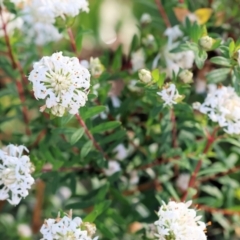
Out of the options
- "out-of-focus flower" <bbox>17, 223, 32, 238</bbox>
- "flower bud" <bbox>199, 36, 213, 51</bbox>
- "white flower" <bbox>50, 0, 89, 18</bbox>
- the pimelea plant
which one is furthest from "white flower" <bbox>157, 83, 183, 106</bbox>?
"out-of-focus flower" <bbox>17, 223, 32, 238</bbox>

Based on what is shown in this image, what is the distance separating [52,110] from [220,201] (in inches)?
22.3

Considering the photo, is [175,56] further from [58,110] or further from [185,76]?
[58,110]

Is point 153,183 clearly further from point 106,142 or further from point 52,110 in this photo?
point 52,110

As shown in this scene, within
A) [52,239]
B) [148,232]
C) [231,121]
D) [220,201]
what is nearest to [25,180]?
[52,239]

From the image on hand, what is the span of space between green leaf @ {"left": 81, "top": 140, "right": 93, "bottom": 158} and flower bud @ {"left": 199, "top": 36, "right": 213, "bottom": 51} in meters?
0.29

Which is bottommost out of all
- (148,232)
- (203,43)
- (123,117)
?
(148,232)

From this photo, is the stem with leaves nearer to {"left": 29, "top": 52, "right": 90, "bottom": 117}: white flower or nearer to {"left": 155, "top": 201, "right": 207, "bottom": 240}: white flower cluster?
{"left": 29, "top": 52, "right": 90, "bottom": 117}: white flower

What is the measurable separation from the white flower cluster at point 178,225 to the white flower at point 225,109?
191mm

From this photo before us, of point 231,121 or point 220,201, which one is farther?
point 220,201

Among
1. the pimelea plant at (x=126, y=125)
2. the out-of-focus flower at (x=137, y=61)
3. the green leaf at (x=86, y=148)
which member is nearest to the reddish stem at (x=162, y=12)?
the pimelea plant at (x=126, y=125)

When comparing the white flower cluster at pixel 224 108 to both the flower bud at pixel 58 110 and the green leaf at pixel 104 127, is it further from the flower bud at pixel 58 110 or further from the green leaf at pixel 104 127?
the flower bud at pixel 58 110

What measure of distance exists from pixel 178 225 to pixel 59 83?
0.31 m

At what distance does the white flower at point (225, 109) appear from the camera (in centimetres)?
101

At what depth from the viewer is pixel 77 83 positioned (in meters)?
0.88
